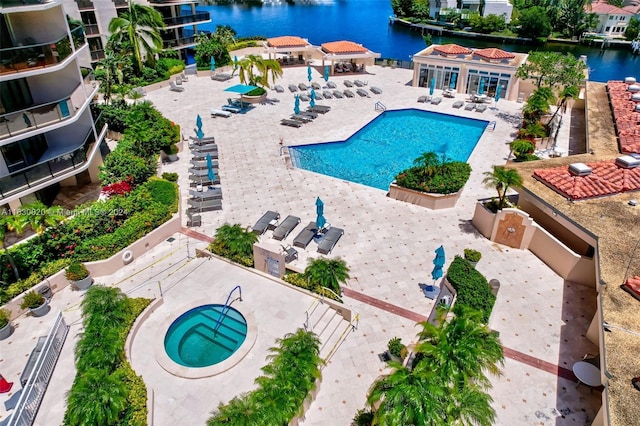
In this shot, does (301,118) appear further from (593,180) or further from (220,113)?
(593,180)

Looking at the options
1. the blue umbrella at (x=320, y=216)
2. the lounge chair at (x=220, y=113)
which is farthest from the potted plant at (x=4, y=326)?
the lounge chair at (x=220, y=113)

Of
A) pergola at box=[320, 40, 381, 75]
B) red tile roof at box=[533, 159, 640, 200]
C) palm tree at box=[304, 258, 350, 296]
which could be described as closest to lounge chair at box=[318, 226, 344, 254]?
palm tree at box=[304, 258, 350, 296]

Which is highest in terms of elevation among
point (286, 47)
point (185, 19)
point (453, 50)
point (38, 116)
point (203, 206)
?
point (185, 19)

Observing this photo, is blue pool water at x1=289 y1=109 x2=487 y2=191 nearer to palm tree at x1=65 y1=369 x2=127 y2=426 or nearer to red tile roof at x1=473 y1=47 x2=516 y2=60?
red tile roof at x1=473 y1=47 x2=516 y2=60

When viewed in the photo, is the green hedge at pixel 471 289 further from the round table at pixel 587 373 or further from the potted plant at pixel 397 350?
the round table at pixel 587 373

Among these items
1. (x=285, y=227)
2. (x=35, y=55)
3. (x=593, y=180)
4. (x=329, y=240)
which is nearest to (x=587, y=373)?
(x=593, y=180)
